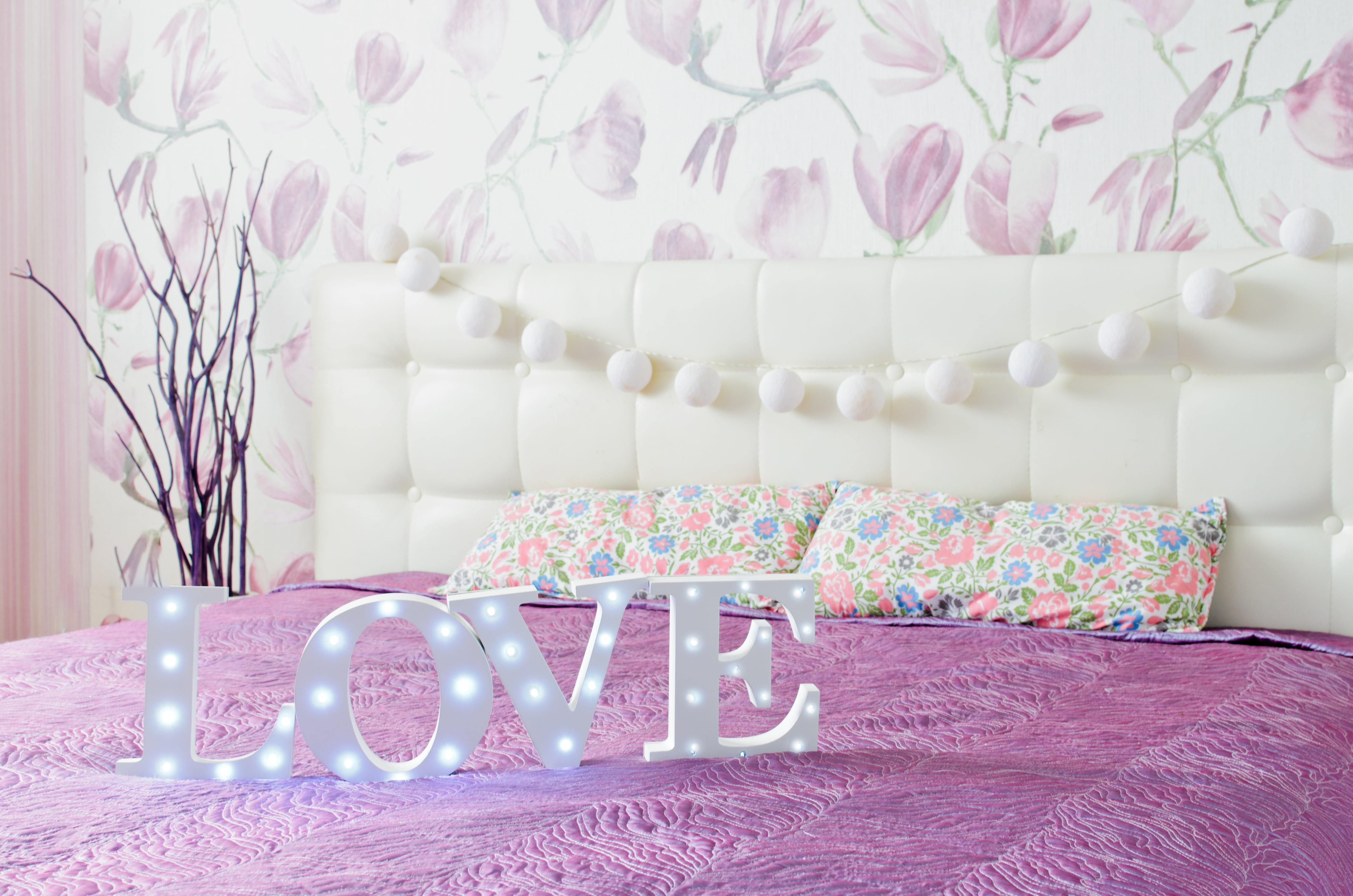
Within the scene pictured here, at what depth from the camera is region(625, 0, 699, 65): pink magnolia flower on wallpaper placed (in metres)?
2.49

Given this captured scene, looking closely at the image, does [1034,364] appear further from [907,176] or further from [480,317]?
[480,317]

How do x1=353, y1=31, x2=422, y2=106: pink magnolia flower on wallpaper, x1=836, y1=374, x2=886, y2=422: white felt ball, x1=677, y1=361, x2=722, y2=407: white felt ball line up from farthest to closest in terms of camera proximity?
x1=353, y1=31, x2=422, y2=106: pink magnolia flower on wallpaper
x1=677, y1=361, x2=722, y2=407: white felt ball
x1=836, y1=374, x2=886, y2=422: white felt ball

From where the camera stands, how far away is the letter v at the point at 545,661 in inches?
42.3

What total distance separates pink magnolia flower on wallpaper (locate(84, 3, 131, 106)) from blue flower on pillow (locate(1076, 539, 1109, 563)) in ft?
8.40

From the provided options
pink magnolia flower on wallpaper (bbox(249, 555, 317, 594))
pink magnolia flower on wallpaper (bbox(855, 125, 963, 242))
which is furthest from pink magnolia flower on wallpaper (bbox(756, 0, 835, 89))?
pink magnolia flower on wallpaper (bbox(249, 555, 317, 594))

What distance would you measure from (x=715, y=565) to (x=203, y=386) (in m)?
1.56

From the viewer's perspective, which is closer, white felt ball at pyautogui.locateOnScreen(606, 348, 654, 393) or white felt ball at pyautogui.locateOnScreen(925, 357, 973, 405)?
white felt ball at pyautogui.locateOnScreen(925, 357, 973, 405)

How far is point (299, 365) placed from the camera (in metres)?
2.82

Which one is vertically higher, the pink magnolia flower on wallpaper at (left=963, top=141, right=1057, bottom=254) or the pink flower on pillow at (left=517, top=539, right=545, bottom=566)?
the pink magnolia flower on wallpaper at (left=963, top=141, right=1057, bottom=254)

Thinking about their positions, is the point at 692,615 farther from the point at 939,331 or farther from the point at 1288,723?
the point at 939,331

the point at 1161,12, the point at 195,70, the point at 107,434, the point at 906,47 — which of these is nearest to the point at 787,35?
the point at 906,47

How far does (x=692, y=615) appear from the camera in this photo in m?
1.12

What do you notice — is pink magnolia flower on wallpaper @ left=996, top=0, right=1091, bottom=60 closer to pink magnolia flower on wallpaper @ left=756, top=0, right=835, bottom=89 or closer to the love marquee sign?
pink magnolia flower on wallpaper @ left=756, top=0, right=835, bottom=89

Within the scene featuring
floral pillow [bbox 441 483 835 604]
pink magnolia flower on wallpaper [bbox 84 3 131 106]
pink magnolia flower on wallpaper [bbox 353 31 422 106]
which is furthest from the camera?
pink magnolia flower on wallpaper [bbox 84 3 131 106]
